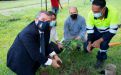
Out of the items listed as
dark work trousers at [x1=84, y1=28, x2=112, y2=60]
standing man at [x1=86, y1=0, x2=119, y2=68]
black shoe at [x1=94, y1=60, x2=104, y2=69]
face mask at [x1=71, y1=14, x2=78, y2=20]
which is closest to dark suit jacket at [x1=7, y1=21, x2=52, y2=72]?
standing man at [x1=86, y1=0, x2=119, y2=68]

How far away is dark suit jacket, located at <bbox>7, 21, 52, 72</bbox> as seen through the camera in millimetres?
4992

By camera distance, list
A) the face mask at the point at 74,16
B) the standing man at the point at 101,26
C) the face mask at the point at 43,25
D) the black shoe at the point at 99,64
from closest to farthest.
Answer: the face mask at the point at 43,25 < the standing man at the point at 101,26 < the black shoe at the point at 99,64 < the face mask at the point at 74,16

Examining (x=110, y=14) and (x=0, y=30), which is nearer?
(x=110, y=14)

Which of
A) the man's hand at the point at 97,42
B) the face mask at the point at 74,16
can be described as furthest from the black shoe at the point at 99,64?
the face mask at the point at 74,16

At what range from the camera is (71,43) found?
265 inches

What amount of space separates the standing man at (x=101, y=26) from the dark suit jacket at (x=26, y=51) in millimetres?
1615

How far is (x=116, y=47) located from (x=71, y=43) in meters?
2.15

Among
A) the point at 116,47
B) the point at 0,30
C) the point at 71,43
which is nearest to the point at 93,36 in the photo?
the point at 71,43

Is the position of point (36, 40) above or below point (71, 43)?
above

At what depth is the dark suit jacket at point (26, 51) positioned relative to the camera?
4.99m

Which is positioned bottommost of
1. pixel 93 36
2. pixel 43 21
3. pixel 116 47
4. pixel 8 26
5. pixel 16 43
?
pixel 8 26

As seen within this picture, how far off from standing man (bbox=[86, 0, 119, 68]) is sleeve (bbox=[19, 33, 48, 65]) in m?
1.66

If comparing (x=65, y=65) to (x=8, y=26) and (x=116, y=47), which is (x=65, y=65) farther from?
(x=8, y=26)

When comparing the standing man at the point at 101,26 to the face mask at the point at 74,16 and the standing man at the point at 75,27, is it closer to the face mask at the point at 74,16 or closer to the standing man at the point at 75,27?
the standing man at the point at 75,27
